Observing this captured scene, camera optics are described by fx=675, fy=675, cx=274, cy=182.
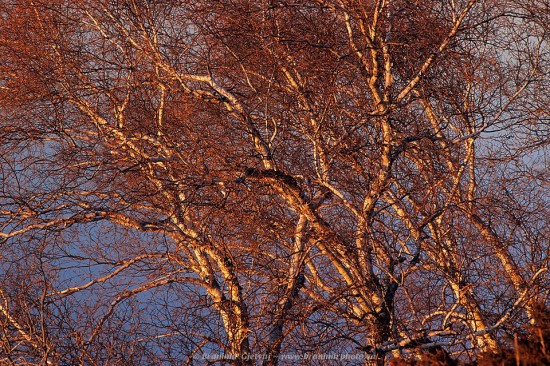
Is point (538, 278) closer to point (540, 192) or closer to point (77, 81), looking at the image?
point (540, 192)

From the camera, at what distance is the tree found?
739cm

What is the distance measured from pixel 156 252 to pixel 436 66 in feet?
14.9

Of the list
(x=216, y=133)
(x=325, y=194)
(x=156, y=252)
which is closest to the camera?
(x=325, y=194)

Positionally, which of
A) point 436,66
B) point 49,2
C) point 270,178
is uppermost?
point 49,2

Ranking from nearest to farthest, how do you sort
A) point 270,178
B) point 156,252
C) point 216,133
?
point 270,178 → point 216,133 → point 156,252

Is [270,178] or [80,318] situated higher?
[270,178]

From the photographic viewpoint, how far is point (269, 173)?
23.3 feet

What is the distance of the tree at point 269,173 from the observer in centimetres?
739

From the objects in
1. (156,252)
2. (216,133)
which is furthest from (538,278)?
(156,252)

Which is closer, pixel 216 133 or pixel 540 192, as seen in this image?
pixel 216 133

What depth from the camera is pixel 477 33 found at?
823 centimetres

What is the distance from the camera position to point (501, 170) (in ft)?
32.8

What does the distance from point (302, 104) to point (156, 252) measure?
305 centimetres

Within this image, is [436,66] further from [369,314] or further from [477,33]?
[369,314]
